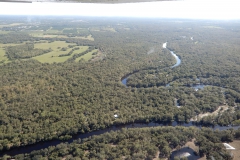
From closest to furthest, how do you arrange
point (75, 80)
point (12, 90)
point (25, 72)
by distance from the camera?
point (12, 90), point (75, 80), point (25, 72)

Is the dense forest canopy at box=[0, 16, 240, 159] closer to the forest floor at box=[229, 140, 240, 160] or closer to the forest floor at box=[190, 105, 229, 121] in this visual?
the forest floor at box=[190, 105, 229, 121]

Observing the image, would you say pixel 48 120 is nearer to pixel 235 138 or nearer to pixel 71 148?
pixel 71 148

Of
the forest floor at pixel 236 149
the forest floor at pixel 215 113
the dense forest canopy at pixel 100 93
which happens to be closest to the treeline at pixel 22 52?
the dense forest canopy at pixel 100 93

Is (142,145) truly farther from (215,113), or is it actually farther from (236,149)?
(215,113)

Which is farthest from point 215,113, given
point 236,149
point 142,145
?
point 142,145

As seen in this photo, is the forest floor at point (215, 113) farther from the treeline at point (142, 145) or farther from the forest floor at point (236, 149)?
the forest floor at point (236, 149)

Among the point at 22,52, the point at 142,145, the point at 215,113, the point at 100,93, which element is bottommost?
the point at 142,145

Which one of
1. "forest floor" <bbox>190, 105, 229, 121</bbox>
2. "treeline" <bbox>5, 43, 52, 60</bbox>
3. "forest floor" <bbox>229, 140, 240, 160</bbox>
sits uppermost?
"treeline" <bbox>5, 43, 52, 60</bbox>

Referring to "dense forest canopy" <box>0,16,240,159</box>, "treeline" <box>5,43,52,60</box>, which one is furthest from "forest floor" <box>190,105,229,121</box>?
"treeline" <box>5,43,52,60</box>

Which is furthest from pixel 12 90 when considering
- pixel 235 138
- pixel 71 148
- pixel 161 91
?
pixel 235 138
